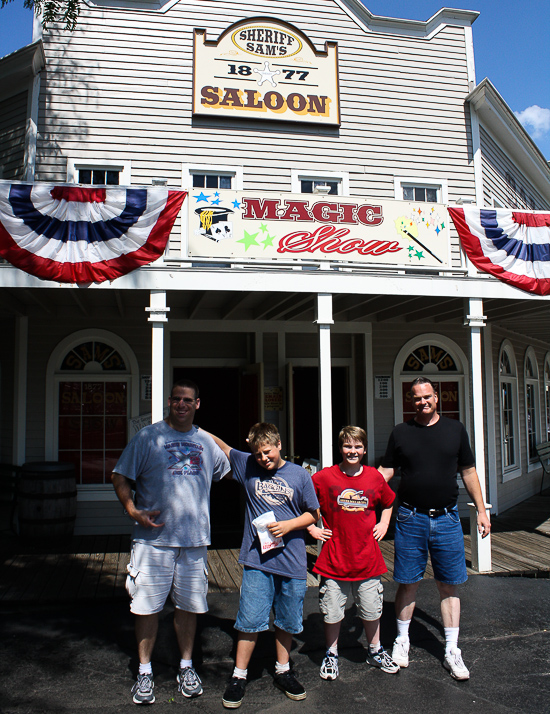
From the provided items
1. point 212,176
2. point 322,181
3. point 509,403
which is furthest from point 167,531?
point 509,403

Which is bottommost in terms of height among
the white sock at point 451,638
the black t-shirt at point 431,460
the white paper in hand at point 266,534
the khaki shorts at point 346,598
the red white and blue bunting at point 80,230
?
the white sock at point 451,638

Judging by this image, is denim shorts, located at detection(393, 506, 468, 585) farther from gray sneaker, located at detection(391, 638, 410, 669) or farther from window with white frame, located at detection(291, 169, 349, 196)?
window with white frame, located at detection(291, 169, 349, 196)

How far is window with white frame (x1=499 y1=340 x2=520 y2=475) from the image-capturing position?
9.66 meters

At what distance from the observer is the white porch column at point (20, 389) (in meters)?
7.45

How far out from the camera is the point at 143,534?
3.36 meters

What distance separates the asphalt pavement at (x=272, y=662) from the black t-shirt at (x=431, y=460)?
1.10 metres

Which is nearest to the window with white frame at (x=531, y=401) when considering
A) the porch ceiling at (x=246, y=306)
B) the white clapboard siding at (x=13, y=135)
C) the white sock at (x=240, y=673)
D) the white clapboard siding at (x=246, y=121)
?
the porch ceiling at (x=246, y=306)

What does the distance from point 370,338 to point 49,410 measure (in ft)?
14.9

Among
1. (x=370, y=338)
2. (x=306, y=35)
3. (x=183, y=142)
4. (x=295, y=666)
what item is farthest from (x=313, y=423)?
(x=306, y=35)

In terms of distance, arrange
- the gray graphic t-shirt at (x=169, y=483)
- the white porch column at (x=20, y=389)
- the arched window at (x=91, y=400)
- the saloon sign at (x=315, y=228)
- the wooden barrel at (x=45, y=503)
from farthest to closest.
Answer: the arched window at (x=91, y=400)
the white porch column at (x=20, y=389)
the wooden barrel at (x=45, y=503)
the saloon sign at (x=315, y=228)
the gray graphic t-shirt at (x=169, y=483)

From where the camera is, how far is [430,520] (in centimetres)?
371

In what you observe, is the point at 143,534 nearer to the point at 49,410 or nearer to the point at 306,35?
the point at 49,410

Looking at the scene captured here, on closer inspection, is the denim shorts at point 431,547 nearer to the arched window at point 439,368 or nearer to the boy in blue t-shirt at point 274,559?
the boy in blue t-shirt at point 274,559

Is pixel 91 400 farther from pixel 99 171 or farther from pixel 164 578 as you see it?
pixel 164 578
